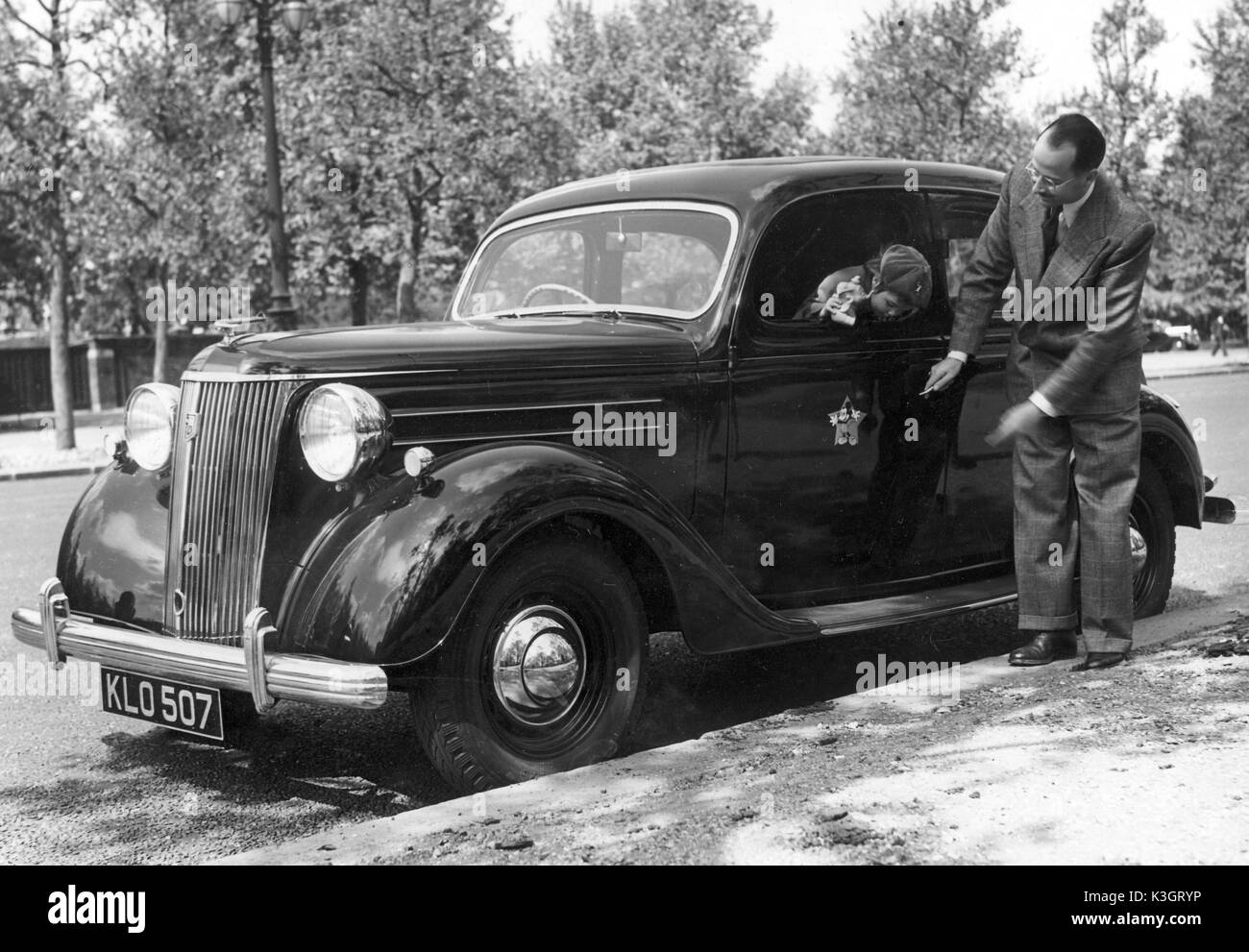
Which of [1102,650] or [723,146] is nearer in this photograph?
[1102,650]

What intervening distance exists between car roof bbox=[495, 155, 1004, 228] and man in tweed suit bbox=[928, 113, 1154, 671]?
1.71ft

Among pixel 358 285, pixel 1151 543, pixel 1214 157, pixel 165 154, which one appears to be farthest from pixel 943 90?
pixel 1151 543

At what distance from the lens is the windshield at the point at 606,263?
502 cm

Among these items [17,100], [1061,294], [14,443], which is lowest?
[14,443]

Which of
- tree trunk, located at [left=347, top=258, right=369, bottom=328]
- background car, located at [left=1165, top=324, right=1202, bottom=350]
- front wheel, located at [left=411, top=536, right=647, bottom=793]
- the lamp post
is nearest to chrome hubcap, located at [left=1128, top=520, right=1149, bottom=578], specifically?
front wheel, located at [left=411, top=536, right=647, bottom=793]

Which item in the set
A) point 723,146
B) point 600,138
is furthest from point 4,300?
point 723,146

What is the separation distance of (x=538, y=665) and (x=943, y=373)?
2059mm

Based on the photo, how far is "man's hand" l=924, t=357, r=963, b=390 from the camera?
511 centimetres

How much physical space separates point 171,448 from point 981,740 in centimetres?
280

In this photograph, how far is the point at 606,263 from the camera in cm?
535

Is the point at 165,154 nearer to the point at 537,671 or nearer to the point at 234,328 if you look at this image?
the point at 234,328

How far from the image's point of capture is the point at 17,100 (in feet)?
60.4

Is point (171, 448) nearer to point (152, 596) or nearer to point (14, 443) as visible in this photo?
point (152, 596)
